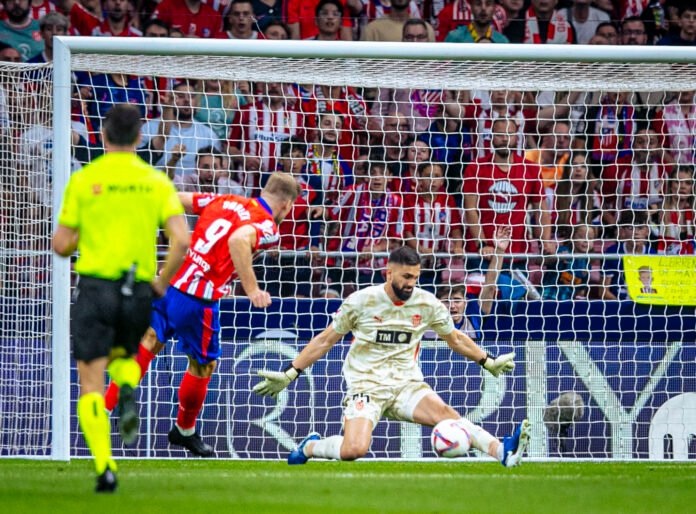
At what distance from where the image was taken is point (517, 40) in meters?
13.5

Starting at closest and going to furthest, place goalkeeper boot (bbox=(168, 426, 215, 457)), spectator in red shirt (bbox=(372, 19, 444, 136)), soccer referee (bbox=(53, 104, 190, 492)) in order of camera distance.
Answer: soccer referee (bbox=(53, 104, 190, 492)) → goalkeeper boot (bbox=(168, 426, 215, 457)) → spectator in red shirt (bbox=(372, 19, 444, 136))

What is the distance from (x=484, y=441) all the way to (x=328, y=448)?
41.1 inches

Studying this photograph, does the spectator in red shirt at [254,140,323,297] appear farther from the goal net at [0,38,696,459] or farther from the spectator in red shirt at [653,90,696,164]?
the spectator in red shirt at [653,90,696,164]

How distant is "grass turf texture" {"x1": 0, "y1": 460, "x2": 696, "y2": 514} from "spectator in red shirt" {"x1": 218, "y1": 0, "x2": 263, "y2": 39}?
5711 mm

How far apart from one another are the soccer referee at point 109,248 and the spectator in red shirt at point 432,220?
532cm

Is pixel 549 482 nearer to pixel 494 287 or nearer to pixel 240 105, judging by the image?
pixel 494 287

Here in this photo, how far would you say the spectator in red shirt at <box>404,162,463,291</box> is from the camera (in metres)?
11.0

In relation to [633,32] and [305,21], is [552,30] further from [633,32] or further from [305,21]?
[305,21]

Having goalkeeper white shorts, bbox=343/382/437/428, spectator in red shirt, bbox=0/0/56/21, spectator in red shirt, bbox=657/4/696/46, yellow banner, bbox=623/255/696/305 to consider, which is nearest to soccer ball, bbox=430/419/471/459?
goalkeeper white shorts, bbox=343/382/437/428

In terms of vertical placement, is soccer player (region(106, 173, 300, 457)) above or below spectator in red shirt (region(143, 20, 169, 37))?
below

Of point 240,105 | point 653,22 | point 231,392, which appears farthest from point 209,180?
point 653,22

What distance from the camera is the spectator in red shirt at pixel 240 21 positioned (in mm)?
12805

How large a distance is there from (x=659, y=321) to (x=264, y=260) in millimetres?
3704

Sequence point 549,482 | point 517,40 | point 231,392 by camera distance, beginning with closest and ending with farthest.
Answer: point 549,482, point 231,392, point 517,40
